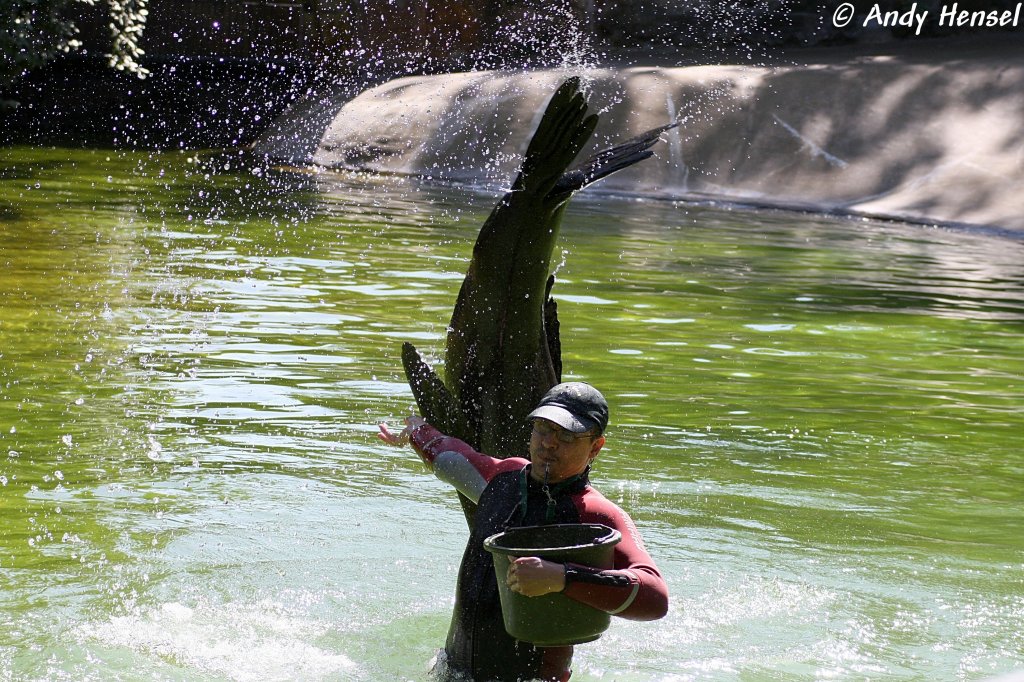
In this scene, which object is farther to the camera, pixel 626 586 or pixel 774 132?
pixel 774 132

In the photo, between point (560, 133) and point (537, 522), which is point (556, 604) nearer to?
point (537, 522)

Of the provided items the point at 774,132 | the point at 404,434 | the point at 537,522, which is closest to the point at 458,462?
the point at 404,434

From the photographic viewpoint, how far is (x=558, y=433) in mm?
3586

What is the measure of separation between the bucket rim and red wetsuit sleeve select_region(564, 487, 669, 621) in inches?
2.3

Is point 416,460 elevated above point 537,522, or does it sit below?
below

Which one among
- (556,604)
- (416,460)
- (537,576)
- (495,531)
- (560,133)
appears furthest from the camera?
(416,460)

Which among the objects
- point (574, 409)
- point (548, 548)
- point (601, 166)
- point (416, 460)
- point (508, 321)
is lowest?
point (416, 460)

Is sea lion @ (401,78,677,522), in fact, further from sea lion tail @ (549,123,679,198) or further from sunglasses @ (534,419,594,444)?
sunglasses @ (534,419,594,444)

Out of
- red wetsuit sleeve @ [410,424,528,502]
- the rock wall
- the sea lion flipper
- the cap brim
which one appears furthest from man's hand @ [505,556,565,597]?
the rock wall

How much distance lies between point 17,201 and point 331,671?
11.2m

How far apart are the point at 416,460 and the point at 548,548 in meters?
3.78

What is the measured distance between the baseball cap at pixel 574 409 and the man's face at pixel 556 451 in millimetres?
26

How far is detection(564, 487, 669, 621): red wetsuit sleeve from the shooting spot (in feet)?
10.8

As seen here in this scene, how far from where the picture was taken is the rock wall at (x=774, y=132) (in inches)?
656
